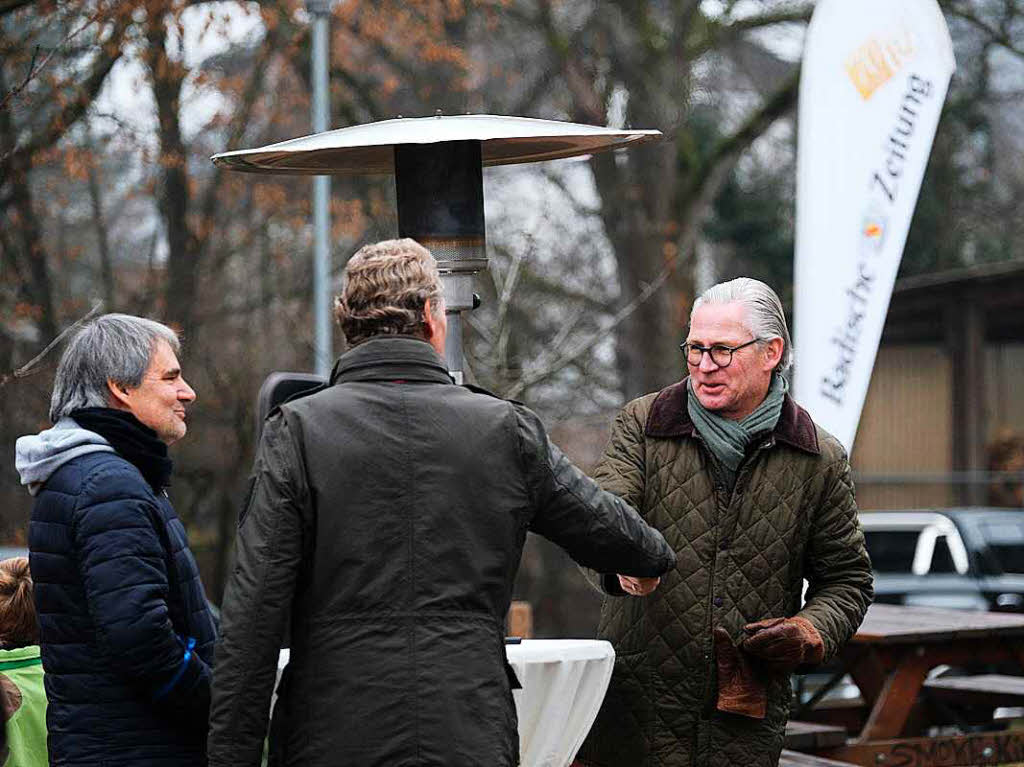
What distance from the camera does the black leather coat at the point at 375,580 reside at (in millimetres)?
3170

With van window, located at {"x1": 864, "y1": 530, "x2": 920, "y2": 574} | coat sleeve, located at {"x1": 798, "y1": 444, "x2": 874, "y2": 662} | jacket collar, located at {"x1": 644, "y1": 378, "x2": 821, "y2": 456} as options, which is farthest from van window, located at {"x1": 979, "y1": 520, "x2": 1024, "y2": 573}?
jacket collar, located at {"x1": 644, "y1": 378, "x2": 821, "y2": 456}

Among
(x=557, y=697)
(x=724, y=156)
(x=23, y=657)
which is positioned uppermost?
(x=724, y=156)

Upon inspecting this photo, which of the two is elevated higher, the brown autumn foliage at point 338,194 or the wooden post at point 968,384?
the brown autumn foliage at point 338,194

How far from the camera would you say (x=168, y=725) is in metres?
3.72

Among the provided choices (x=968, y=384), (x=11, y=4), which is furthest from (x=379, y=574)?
(x=968, y=384)

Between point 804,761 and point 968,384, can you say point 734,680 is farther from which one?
point 968,384

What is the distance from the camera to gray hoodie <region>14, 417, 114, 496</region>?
370 cm

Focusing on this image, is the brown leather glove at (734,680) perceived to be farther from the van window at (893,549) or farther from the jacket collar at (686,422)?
the van window at (893,549)

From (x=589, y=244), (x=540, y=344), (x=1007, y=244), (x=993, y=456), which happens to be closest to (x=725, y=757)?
(x=540, y=344)

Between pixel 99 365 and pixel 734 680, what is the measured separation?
1728 millimetres

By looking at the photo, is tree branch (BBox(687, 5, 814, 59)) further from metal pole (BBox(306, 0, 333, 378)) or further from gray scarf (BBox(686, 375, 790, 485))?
gray scarf (BBox(686, 375, 790, 485))

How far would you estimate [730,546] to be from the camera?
414 cm

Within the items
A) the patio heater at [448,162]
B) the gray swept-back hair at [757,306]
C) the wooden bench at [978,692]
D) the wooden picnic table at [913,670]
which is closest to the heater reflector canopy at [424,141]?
the patio heater at [448,162]

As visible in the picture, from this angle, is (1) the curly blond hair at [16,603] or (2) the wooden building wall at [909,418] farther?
(2) the wooden building wall at [909,418]
